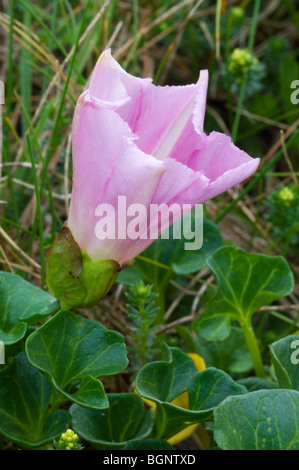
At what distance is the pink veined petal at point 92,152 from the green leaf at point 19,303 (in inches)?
5.2

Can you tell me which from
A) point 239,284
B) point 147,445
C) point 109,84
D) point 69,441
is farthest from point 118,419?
point 109,84

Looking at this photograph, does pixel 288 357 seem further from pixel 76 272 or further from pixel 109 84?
pixel 109 84

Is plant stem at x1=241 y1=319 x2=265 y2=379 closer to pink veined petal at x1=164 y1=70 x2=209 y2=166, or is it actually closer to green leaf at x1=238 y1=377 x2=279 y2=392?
green leaf at x1=238 y1=377 x2=279 y2=392

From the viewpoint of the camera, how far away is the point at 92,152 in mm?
914

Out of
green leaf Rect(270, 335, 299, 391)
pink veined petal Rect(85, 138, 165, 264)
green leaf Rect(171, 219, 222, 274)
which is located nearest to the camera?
pink veined petal Rect(85, 138, 165, 264)

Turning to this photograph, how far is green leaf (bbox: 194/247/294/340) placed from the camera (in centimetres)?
125

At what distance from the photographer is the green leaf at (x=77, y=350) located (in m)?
1.00

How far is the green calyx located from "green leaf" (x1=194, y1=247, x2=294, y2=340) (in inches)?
11.6

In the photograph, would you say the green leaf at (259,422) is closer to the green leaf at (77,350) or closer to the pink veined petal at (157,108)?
the green leaf at (77,350)

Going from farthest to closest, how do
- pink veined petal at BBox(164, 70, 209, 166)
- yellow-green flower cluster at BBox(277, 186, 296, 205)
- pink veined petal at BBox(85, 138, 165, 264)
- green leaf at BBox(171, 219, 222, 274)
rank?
yellow-green flower cluster at BBox(277, 186, 296, 205) → green leaf at BBox(171, 219, 222, 274) → pink veined petal at BBox(164, 70, 209, 166) → pink veined petal at BBox(85, 138, 165, 264)

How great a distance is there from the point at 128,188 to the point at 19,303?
286 millimetres

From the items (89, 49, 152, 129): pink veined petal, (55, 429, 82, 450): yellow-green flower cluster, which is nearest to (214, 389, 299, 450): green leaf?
(55, 429, 82, 450): yellow-green flower cluster

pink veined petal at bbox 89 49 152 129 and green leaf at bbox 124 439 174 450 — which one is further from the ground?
pink veined petal at bbox 89 49 152 129

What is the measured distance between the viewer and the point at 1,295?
→ 1.07 m
